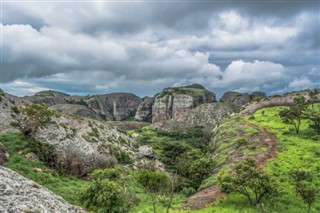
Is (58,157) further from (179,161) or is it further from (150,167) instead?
(179,161)

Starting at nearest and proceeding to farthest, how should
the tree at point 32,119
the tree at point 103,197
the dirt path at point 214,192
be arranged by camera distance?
the tree at point 103,197 → the dirt path at point 214,192 → the tree at point 32,119

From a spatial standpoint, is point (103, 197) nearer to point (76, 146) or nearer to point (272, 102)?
point (76, 146)

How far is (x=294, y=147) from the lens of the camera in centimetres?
7131

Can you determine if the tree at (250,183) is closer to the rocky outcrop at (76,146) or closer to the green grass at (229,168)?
the green grass at (229,168)

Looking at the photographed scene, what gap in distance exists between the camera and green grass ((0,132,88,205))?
148 ft

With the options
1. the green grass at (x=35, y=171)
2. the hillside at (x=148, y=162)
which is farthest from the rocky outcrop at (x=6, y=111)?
the green grass at (x=35, y=171)

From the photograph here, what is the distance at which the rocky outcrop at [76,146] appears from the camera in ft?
186

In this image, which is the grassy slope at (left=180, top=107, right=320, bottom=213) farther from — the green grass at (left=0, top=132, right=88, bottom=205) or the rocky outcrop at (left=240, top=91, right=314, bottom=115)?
the rocky outcrop at (left=240, top=91, right=314, bottom=115)

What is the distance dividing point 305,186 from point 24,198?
138 ft

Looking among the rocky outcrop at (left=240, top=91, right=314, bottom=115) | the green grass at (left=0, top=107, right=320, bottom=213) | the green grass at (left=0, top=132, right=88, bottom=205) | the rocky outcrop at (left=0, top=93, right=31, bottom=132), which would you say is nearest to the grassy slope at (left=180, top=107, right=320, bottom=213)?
the green grass at (left=0, top=107, right=320, bottom=213)

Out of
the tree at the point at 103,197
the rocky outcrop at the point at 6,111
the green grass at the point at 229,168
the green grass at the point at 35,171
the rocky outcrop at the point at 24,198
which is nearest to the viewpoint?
the rocky outcrop at the point at 24,198

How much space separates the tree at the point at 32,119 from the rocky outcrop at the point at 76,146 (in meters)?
1.26

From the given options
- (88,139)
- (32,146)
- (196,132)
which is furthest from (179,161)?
(196,132)

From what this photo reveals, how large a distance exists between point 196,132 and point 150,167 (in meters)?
105
